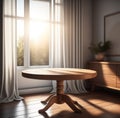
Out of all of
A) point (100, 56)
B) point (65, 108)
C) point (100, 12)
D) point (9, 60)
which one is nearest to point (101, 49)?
point (100, 56)

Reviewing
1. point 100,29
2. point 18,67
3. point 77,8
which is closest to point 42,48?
point 18,67

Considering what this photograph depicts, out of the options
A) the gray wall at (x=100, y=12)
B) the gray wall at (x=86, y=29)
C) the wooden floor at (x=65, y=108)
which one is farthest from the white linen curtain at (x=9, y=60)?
the gray wall at (x=100, y=12)

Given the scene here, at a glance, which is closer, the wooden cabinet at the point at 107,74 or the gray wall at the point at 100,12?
the wooden cabinet at the point at 107,74

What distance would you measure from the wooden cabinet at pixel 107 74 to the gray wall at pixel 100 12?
0.80 m

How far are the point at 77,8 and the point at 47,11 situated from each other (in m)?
0.72

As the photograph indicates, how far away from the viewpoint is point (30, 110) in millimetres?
2734

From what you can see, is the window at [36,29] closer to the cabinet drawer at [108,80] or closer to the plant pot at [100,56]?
the plant pot at [100,56]

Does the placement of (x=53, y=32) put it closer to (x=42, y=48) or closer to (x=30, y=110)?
(x=42, y=48)

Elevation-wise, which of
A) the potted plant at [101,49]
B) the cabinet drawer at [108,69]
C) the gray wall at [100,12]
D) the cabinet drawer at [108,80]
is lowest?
A: the cabinet drawer at [108,80]

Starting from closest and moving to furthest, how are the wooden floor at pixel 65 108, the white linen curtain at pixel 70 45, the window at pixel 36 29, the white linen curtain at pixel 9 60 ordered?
the wooden floor at pixel 65 108, the white linen curtain at pixel 9 60, the window at pixel 36 29, the white linen curtain at pixel 70 45

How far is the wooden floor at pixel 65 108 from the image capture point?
2503 millimetres

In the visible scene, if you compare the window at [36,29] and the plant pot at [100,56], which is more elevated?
the window at [36,29]

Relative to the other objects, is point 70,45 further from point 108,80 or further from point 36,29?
point 108,80

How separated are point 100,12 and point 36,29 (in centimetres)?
167
